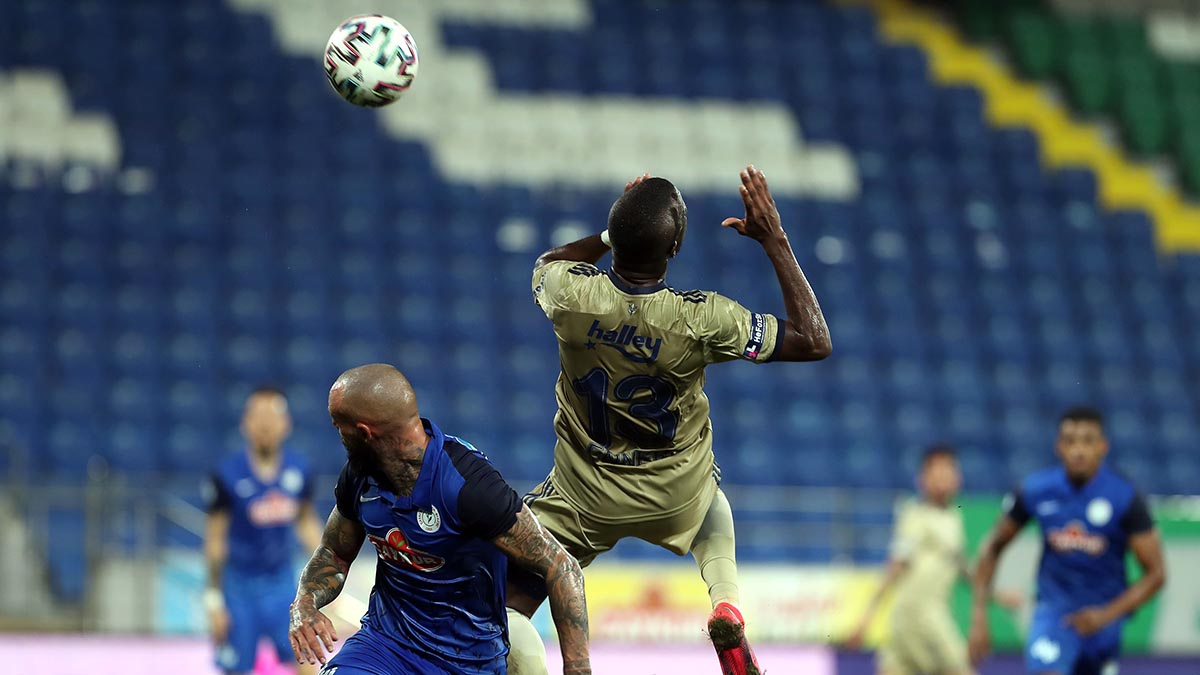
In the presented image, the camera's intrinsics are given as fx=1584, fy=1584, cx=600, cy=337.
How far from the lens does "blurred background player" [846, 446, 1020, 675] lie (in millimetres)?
11680

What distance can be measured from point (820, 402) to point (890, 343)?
1.31m

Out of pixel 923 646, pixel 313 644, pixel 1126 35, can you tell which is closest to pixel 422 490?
pixel 313 644

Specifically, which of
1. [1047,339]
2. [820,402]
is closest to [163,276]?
[820,402]

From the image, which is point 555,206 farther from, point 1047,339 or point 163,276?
point 1047,339

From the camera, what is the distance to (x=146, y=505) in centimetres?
1306

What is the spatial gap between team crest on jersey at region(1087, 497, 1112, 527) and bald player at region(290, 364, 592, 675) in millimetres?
4322

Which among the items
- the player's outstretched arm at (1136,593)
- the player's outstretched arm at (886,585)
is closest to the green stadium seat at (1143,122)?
the player's outstretched arm at (886,585)

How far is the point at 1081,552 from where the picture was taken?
852 cm

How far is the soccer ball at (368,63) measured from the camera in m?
6.03

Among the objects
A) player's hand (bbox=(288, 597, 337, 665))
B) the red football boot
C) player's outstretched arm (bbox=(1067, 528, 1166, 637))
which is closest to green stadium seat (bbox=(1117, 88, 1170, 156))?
player's outstretched arm (bbox=(1067, 528, 1166, 637))

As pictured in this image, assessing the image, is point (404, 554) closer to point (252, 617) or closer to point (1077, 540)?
point (1077, 540)

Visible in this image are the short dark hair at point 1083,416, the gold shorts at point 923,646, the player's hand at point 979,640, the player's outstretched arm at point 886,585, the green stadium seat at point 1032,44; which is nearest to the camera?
the player's hand at point 979,640

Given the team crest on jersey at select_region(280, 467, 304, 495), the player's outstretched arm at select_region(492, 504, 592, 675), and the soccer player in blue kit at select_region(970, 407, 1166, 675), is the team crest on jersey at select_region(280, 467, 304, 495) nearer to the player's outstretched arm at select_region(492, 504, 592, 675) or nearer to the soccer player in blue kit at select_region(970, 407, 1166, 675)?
the soccer player in blue kit at select_region(970, 407, 1166, 675)

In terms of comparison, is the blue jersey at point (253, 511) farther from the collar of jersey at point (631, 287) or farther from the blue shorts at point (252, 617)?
the collar of jersey at point (631, 287)
